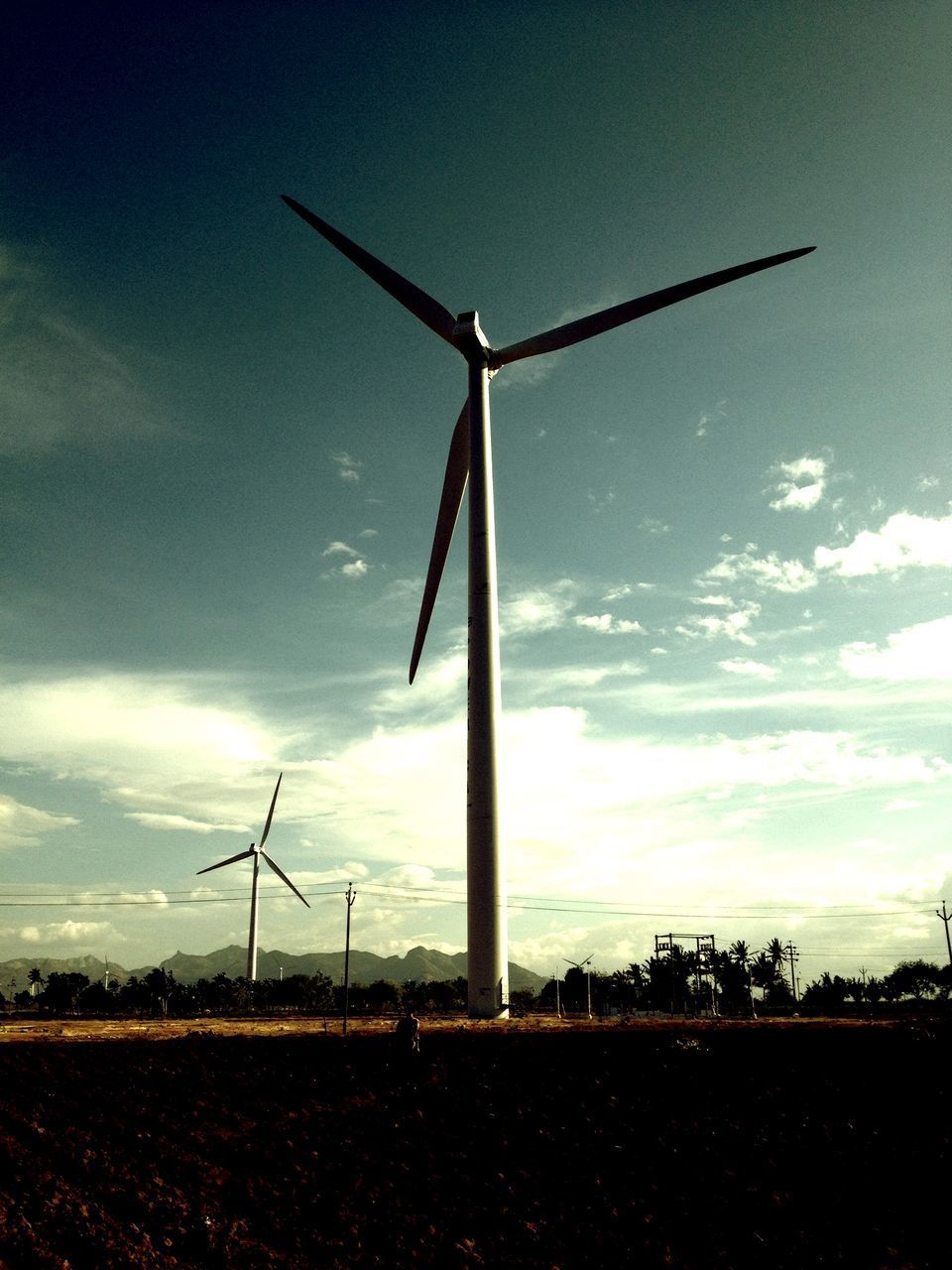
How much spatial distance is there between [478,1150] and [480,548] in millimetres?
23380

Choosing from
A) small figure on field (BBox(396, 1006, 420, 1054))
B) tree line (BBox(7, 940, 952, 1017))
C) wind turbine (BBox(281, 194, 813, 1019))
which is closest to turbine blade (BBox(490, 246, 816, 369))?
wind turbine (BBox(281, 194, 813, 1019))

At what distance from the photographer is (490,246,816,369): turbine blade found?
44531 mm

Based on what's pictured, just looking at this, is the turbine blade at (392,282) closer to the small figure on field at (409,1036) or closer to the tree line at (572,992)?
the small figure on field at (409,1036)

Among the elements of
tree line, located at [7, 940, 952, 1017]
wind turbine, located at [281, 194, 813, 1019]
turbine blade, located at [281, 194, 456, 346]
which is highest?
turbine blade, located at [281, 194, 456, 346]

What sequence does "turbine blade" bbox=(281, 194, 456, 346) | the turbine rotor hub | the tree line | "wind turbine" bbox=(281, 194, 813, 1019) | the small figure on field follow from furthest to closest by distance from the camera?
the tree line
"turbine blade" bbox=(281, 194, 456, 346)
the turbine rotor hub
"wind turbine" bbox=(281, 194, 813, 1019)
the small figure on field

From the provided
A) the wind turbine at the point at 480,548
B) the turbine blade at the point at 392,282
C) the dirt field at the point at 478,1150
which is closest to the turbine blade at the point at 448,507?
the wind turbine at the point at 480,548

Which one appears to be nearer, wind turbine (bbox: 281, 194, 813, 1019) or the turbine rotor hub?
wind turbine (bbox: 281, 194, 813, 1019)

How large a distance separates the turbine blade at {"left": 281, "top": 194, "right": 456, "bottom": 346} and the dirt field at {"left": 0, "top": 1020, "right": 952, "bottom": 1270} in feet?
112

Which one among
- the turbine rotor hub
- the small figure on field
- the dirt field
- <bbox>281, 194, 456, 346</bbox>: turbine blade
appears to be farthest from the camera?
<bbox>281, 194, 456, 346</bbox>: turbine blade

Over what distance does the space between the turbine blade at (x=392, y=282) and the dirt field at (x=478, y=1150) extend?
1343 inches

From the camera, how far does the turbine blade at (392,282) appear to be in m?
47.7

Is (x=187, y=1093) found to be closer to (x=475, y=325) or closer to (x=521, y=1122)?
(x=521, y=1122)

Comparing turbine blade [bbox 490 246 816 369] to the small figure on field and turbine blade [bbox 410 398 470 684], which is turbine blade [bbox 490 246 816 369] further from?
the small figure on field

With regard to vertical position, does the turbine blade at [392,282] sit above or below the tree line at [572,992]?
above
